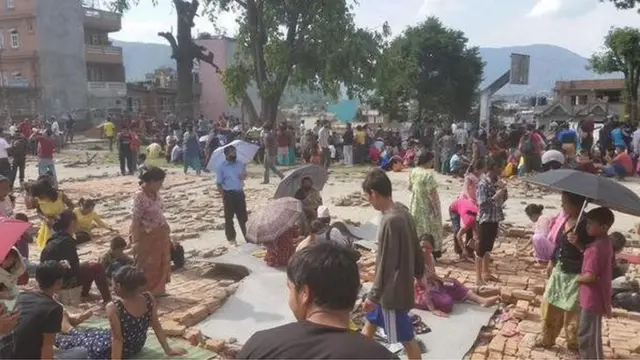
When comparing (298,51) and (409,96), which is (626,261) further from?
(409,96)

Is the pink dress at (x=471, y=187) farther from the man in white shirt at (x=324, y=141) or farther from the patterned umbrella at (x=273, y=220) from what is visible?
the man in white shirt at (x=324, y=141)

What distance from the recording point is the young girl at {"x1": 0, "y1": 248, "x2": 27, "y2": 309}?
4.44m

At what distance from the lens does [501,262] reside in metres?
7.78

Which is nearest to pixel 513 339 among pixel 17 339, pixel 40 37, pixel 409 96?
pixel 17 339

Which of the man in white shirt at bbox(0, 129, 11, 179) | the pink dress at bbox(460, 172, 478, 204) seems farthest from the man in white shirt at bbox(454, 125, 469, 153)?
the man in white shirt at bbox(0, 129, 11, 179)

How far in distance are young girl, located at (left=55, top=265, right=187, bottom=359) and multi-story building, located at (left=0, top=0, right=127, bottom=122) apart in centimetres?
3381

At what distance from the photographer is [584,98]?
53594 mm

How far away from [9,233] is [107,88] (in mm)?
39671

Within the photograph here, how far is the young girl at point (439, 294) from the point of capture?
5.68 meters

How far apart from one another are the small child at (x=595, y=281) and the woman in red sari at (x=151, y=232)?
13.1ft

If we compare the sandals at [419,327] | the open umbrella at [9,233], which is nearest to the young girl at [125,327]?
the open umbrella at [9,233]

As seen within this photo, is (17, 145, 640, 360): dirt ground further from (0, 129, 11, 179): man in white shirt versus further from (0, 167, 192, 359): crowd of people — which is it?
(0, 129, 11, 179): man in white shirt

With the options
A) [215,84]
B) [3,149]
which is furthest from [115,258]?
[215,84]

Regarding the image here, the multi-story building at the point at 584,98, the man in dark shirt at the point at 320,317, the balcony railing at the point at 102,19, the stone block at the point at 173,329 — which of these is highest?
the balcony railing at the point at 102,19
